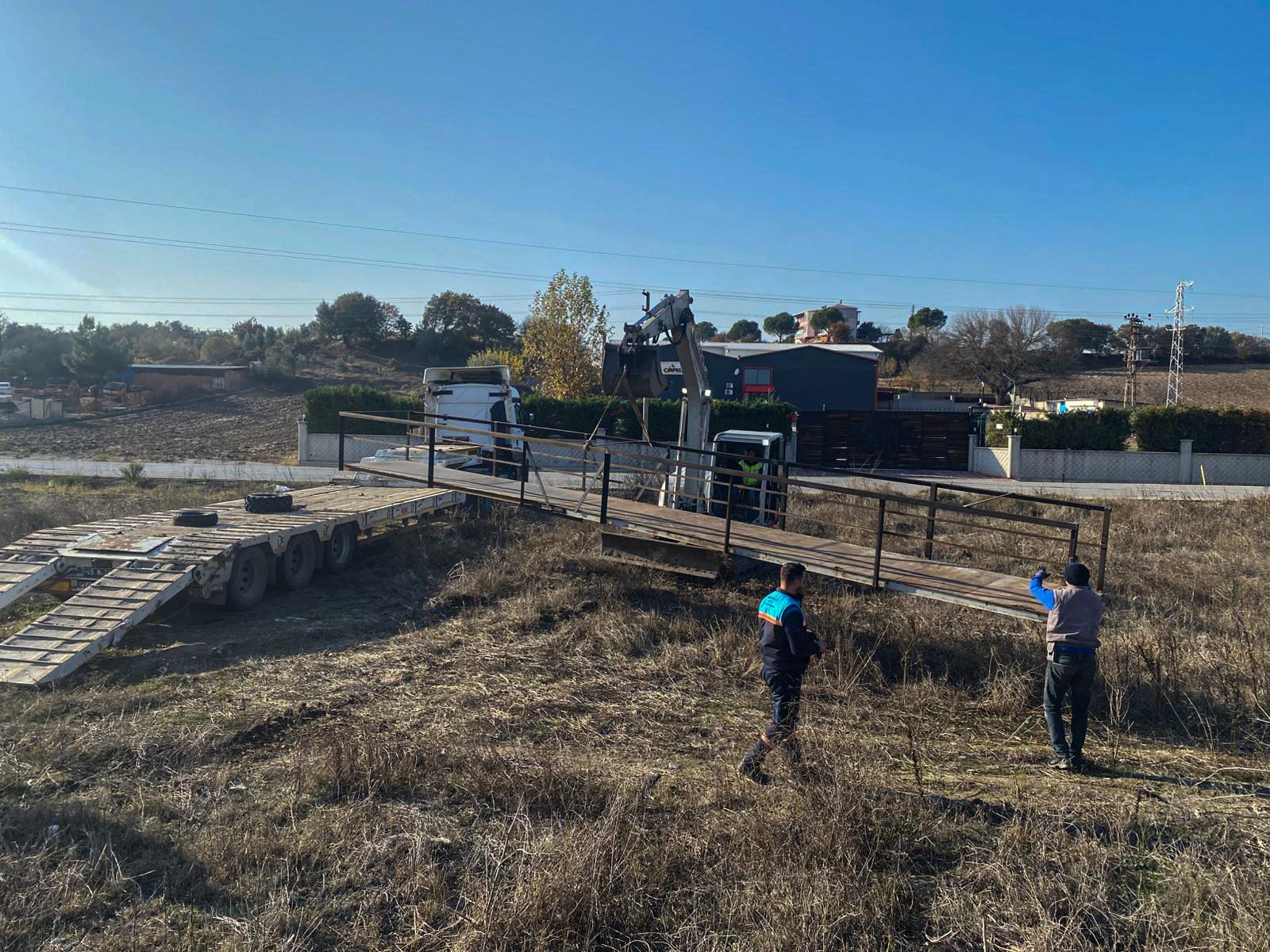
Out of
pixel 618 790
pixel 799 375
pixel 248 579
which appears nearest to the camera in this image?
pixel 618 790

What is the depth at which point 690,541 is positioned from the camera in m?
9.78

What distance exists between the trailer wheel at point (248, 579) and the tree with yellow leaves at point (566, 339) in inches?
1013

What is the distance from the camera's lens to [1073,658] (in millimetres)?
5980

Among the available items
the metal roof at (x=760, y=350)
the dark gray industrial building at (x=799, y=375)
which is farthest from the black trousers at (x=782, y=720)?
the metal roof at (x=760, y=350)

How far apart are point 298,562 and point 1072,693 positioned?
8555mm

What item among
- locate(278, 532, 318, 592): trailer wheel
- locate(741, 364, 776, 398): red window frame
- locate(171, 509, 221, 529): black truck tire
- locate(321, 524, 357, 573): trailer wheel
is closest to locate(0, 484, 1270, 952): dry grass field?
locate(278, 532, 318, 592): trailer wheel

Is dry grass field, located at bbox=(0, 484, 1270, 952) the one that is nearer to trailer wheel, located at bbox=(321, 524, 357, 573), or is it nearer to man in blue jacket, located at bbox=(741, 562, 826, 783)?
man in blue jacket, located at bbox=(741, 562, 826, 783)

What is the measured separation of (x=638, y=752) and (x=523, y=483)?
18.5 ft

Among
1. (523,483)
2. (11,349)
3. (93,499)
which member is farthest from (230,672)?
(11,349)

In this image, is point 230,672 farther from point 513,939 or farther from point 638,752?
point 513,939

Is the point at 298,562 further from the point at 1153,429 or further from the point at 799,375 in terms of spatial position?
the point at 799,375

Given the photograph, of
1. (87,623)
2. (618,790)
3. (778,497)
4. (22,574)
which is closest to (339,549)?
(22,574)

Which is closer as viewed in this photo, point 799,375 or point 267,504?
point 267,504

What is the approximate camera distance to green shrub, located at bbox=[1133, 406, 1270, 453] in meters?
29.6
